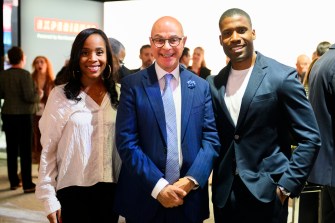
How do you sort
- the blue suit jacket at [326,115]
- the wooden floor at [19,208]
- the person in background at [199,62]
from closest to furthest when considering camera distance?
the blue suit jacket at [326,115] < the wooden floor at [19,208] < the person in background at [199,62]

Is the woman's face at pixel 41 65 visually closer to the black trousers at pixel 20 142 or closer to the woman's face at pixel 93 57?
the black trousers at pixel 20 142

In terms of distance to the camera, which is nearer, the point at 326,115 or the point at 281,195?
the point at 281,195

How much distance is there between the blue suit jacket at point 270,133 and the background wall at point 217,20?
407 cm

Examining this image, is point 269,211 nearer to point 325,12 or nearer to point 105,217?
point 105,217

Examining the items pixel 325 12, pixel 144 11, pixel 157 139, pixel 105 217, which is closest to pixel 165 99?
pixel 157 139

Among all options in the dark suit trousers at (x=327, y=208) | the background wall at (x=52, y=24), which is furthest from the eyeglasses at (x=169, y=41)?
the background wall at (x=52, y=24)

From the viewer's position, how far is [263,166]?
2.06 metres

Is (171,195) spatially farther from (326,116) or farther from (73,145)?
(326,116)

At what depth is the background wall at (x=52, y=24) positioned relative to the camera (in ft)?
24.5

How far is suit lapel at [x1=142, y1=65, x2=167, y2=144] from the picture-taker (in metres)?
1.97

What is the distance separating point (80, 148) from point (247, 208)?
0.80m

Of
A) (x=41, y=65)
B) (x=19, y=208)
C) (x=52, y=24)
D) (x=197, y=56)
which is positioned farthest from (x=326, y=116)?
(x=52, y=24)

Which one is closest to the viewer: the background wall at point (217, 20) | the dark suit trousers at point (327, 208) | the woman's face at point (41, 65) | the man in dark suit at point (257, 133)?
the man in dark suit at point (257, 133)

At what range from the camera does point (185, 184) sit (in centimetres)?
194
